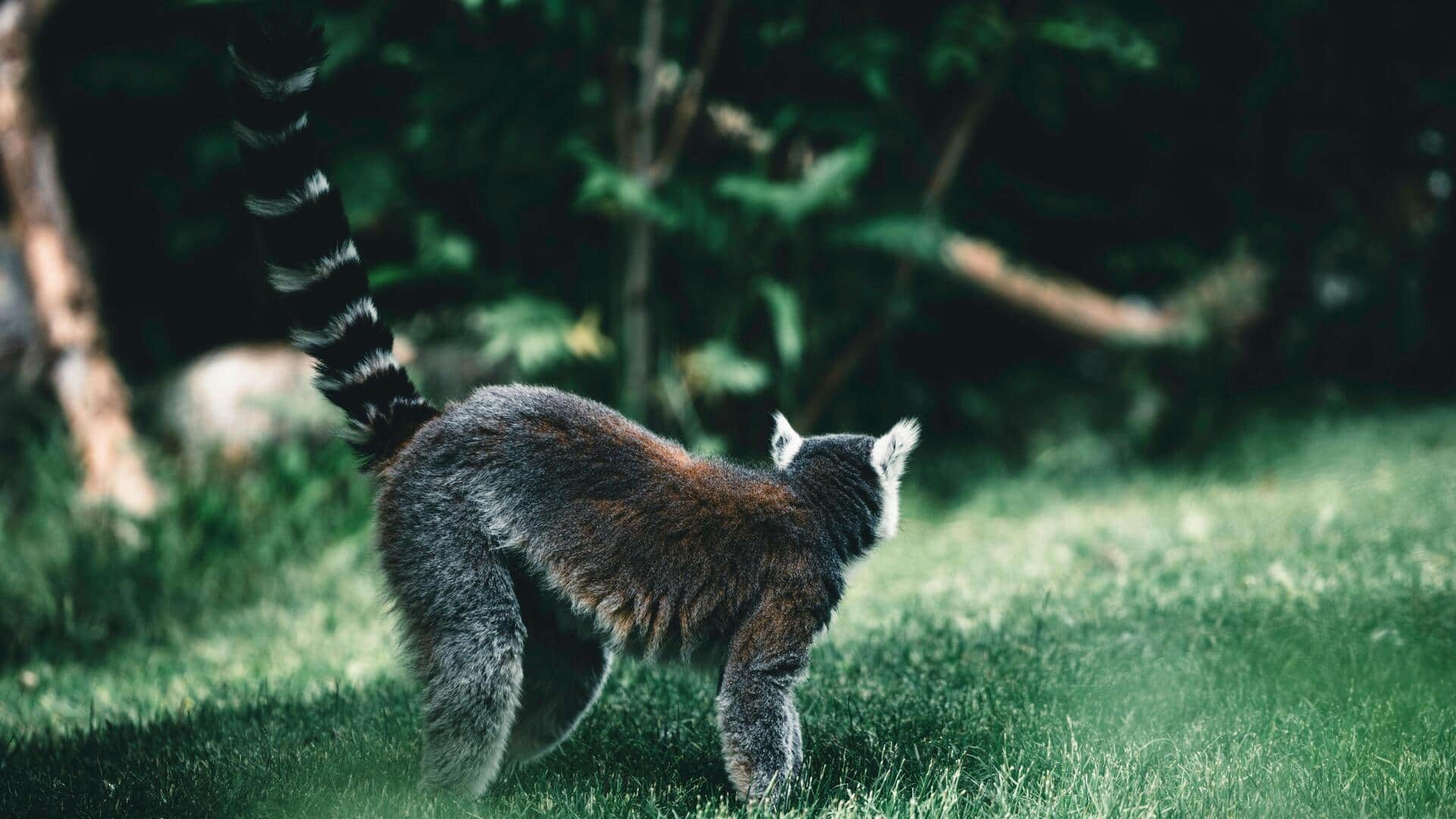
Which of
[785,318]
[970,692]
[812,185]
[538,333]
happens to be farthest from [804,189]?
[970,692]

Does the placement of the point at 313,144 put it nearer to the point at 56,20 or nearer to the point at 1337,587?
the point at 1337,587

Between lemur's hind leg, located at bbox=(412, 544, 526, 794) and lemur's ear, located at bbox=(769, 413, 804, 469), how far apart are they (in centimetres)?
96

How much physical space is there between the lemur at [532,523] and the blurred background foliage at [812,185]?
11.0 feet

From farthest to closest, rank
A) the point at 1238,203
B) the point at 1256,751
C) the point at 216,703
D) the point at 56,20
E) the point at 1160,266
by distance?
the point at 1160,266 < the point at 1238,203 < the point at 56,20 < the point at 216,703 < the point at 1256,751

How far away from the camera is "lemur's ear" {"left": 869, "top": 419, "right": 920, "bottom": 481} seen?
3.52 metres

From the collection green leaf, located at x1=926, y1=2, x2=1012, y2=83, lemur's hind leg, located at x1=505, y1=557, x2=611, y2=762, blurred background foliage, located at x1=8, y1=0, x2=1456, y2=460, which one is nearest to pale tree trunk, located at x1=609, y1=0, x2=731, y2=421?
blurred background foliage, located at x1=8, y1=0, x2=1456, y2=460

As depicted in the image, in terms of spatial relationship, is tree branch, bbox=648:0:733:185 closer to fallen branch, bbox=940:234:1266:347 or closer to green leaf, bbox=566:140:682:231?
green leaf, bbox=566:140:682:231

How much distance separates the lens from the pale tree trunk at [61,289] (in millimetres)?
7523

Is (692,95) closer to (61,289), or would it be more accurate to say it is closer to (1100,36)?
(1100,36)

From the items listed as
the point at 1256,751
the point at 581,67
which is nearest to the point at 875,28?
the point at 581,67

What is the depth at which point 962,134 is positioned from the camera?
781cm

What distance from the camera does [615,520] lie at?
3416 mm

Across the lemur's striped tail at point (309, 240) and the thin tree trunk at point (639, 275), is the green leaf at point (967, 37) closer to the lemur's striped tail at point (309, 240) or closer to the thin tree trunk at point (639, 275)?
the thin tree trunk at point (639, 275)

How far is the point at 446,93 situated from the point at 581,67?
850mm
